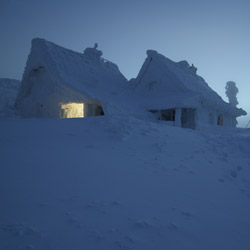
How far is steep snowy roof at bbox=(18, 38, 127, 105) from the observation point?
14.4 meters

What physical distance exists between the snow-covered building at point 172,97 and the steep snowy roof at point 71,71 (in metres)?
2.48

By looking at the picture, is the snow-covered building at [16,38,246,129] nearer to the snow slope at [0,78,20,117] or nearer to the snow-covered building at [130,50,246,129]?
the snow-covered building at [130,50,246,129]

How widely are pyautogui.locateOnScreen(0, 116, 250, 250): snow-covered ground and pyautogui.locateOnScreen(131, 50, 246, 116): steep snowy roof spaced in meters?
10.3

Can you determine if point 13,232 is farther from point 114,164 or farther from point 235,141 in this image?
point 235,141

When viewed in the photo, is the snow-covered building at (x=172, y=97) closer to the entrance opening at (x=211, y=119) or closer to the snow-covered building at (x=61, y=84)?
the entrance opening at (x=211, y=119)

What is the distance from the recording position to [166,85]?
16781 mm

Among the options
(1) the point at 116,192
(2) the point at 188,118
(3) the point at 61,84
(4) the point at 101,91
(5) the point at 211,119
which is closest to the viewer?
(1) the point at 116,192

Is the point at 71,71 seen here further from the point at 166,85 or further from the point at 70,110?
the point at 166,85

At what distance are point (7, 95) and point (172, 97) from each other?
22.7 m

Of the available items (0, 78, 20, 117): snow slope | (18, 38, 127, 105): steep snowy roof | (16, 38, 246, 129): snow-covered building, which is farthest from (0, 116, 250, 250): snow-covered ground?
(0, 78, 20, 117): snow slope

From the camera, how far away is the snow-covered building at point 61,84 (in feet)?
46.5

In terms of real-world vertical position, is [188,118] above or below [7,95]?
below

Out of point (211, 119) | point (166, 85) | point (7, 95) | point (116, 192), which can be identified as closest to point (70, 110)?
point (166, 85)

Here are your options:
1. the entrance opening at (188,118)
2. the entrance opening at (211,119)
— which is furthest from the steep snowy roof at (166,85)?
the entrance opening at (188,118)
